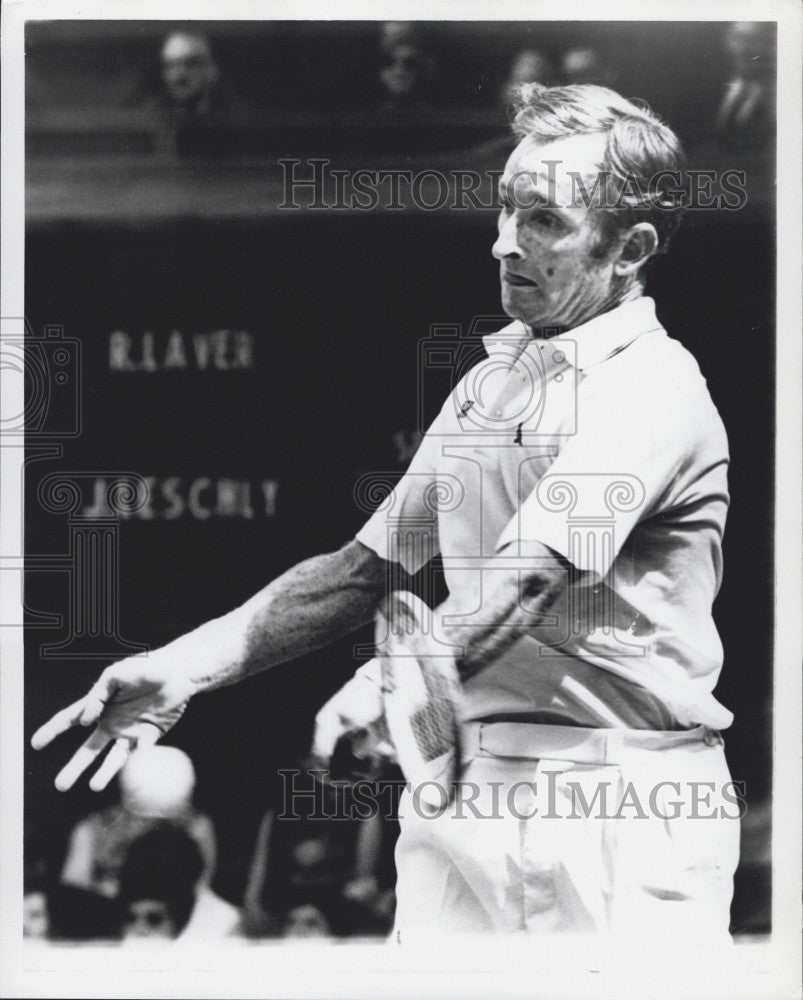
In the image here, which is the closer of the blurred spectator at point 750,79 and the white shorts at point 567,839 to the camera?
the white shorts at point 567,839

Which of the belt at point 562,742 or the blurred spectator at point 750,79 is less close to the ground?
the blurred spectator at point 750,79

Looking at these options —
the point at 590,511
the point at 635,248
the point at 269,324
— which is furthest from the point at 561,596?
the point at 269,324

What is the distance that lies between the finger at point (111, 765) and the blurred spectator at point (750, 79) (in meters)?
2.56

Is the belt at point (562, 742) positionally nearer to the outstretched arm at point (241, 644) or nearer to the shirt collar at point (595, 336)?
the outstretched arm at point (241, 644)

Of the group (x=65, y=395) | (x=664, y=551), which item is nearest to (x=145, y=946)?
(x=65, y=395)

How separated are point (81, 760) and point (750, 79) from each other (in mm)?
2854

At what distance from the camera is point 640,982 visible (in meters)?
3.50

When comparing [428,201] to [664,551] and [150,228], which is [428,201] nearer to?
[150,228]

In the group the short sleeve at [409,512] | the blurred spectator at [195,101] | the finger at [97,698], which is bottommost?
the finger at [97,698]

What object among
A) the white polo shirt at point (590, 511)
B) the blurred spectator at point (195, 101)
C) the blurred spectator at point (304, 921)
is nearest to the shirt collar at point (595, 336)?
the white polo shirt at point (590, 511)

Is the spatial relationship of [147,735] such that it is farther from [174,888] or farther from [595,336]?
[595,336]

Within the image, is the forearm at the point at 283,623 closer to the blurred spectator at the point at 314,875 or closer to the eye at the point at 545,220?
the blurred spectator at the point at 314,875

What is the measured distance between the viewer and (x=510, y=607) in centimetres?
344

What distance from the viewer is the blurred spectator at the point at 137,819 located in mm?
3525
